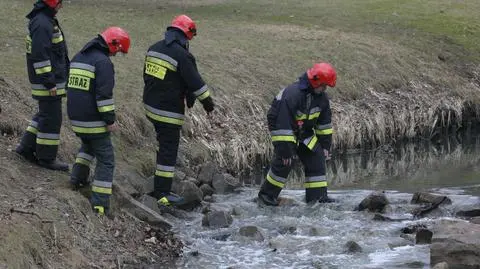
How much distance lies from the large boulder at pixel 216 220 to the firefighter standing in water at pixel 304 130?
4.45ft

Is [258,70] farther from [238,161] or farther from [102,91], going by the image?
[102,91]

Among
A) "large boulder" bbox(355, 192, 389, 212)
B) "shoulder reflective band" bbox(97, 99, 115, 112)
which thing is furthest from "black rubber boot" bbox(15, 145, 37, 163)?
"large boulder" bbox(355, 192, 389, 212)

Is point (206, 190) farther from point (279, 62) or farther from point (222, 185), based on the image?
point (279, 62)

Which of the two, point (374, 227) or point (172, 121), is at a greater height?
point (172, 121)

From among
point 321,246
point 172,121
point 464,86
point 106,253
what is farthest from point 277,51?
point 106,253

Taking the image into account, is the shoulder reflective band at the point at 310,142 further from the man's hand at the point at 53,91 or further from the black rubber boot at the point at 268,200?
the man's hand at the point at 53,91

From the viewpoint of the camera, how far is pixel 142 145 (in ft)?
44.8

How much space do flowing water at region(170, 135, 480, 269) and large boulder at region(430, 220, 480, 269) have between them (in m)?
0.24

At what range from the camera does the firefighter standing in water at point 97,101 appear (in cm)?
966

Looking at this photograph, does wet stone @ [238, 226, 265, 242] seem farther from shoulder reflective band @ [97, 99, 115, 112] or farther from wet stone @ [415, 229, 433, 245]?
shoulder reflective band @ [97, 99, 115, 112]

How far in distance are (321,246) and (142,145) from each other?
4.41 m

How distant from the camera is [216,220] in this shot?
11219 millimetres

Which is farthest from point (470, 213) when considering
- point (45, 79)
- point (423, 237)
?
point (45, 79)

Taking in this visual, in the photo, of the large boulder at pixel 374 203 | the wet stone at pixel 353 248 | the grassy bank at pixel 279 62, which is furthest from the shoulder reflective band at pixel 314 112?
the grassy bank at pixel 279 62
